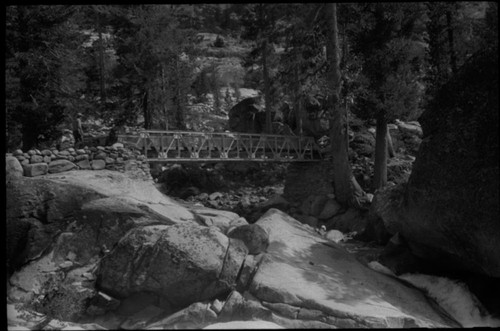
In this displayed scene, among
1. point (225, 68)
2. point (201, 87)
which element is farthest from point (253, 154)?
point (225, 68)

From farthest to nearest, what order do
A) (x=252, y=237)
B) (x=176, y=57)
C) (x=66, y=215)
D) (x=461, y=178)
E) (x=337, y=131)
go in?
1. (x=176, y=57)
2. (x=337, y=131)
3. (x=66, y=215)
4. (x=252, y=237)
5. (x=461, y=178)

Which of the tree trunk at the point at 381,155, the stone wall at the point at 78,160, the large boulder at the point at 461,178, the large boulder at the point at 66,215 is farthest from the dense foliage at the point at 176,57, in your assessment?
the large boulder at the point at 66,215

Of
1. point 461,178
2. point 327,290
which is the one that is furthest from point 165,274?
point 461,178

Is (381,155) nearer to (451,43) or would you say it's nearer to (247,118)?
(451,43)

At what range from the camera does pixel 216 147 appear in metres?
18.1

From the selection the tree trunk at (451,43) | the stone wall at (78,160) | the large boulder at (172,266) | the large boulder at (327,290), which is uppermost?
the tree trunk at (451,43)

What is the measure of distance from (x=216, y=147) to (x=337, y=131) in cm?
574

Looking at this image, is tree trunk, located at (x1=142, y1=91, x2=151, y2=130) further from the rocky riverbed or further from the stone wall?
the rocky riverbed

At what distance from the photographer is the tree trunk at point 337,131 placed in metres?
14.4

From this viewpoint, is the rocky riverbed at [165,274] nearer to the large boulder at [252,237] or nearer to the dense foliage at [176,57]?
the large boulder at [252,237]

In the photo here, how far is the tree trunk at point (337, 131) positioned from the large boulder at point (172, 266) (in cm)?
894

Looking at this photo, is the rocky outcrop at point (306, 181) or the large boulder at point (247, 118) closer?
the rocky outcrop at point (306, 181)

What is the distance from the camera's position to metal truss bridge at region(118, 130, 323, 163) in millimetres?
15398

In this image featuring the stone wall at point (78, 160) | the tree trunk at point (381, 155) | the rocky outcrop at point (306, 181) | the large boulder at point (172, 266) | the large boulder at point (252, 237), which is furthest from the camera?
the rocky outcrop at point (306, 181)
